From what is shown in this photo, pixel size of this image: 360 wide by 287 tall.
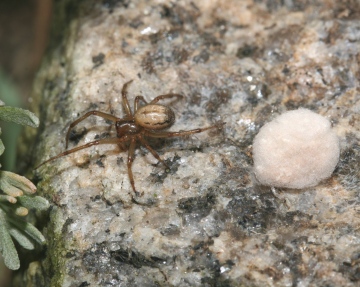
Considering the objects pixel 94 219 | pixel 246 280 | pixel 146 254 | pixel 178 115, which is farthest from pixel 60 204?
pixel 246 280

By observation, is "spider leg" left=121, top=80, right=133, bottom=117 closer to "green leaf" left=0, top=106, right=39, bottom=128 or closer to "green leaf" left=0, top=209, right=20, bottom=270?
"green leaf" left=0, top=106, right=39, bottom=128

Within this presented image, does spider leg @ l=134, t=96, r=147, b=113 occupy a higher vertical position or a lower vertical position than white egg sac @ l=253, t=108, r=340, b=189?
higher

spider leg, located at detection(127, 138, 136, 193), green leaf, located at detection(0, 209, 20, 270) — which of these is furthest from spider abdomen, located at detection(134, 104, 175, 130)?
green leaf, located at detection(0, 209, 20, 270)

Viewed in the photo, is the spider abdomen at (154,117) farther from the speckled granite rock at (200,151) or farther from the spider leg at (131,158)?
the spider leg at (131,158)

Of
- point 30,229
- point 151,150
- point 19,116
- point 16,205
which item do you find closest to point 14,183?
point 16,205

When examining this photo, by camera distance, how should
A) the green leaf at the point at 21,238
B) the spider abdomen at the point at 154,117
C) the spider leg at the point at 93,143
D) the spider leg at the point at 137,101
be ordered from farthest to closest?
1. the spider leg at the point at 137,101
2. the spider abdomen at the point at 154,117
3. the spider leg at the point at 93,143
4. the green leaf at the point at 21,238

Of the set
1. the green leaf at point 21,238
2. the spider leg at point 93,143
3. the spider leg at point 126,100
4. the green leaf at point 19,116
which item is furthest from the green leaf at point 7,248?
the spider leg at point 126,100

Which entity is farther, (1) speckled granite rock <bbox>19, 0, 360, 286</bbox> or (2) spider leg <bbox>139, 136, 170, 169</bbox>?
(2) spider leg <bbox>139, 136, 170, 169</bbox>
